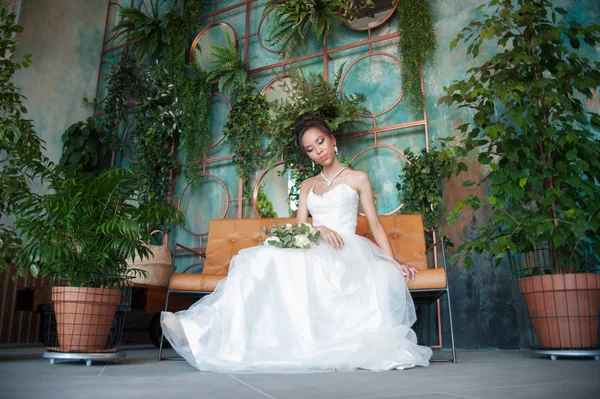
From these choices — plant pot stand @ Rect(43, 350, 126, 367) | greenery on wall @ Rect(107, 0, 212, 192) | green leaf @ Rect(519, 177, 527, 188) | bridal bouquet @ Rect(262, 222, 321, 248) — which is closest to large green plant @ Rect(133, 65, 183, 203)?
greenery on wall @ Rect(107, 0, 212, 192)

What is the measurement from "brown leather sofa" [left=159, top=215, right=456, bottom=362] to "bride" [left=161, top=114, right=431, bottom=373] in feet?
0.49

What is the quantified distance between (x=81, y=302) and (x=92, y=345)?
0.25 meters

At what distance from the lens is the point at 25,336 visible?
474cm

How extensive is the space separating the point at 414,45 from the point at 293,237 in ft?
8.41

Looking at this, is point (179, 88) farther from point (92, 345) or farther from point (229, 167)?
point (92, 345)

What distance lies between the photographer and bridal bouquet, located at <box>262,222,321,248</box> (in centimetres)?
253

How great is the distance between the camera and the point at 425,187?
3.85 metres

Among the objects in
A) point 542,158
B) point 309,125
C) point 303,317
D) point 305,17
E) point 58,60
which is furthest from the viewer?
point 58,60

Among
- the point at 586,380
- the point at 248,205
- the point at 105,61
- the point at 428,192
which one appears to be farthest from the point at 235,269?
the point at 105,61

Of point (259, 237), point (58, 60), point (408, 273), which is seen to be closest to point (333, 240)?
point (408, 273)

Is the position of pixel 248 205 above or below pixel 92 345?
above

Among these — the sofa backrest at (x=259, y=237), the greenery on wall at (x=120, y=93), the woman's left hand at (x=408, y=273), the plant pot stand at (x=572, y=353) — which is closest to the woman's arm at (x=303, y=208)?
the sofa backrest at (x=259, y=237)

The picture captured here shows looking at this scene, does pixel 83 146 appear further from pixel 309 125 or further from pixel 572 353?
pixel 572 353

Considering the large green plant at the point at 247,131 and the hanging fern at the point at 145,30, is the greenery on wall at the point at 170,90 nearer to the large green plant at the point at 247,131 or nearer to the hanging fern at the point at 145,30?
the hanging fern at the point at 145,30
